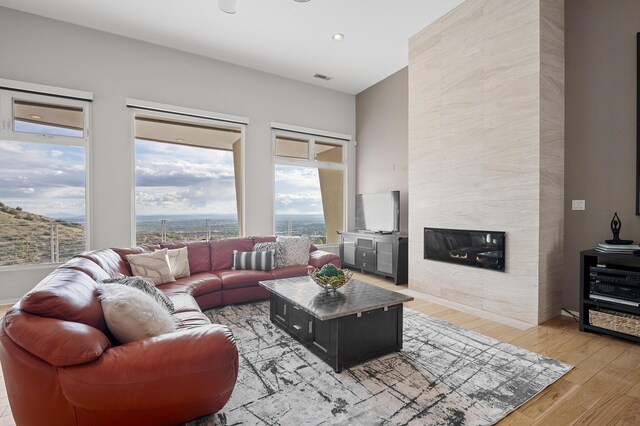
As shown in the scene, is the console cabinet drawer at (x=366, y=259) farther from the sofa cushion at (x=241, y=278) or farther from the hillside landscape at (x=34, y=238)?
the hillside landscape at (x=34, y=238)

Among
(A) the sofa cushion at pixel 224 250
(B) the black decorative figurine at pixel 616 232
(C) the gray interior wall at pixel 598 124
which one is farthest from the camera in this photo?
(A) the sofa cushion at pixel 224 250

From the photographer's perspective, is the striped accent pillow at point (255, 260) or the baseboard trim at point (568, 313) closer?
the baseboard trim at point (568, 313)

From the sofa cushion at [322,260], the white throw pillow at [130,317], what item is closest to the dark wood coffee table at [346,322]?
the white throw pillow at [130,317]

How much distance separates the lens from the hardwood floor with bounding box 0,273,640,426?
1746 mm

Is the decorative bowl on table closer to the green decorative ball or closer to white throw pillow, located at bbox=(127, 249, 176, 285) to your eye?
the green decorative ball

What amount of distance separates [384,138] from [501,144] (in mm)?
2717

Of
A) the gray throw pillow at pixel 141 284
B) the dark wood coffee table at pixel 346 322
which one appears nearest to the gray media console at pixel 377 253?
the dark wood coffee table at pixel 346 322

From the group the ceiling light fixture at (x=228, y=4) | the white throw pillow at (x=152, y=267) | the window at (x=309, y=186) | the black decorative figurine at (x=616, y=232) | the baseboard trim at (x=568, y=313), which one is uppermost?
the ceiling light fixture at (x=228, y=4)

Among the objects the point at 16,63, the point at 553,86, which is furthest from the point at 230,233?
the point at 553,86

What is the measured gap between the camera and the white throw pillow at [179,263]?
12.0 ft

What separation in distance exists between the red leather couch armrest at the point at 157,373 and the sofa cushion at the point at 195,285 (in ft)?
5.60

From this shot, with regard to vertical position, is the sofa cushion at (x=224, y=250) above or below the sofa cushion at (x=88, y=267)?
below

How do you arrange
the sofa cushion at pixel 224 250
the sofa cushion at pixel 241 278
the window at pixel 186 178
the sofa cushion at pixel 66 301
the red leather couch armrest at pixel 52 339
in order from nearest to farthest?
the red leather couch armrest at pixel 52 339
the sofa cushion at pixel 66 301
the sofa cushion at pixel 241 278
the sofa cushion at pixel 224 250
the window at pixel 186 178

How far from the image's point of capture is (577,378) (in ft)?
6.97
